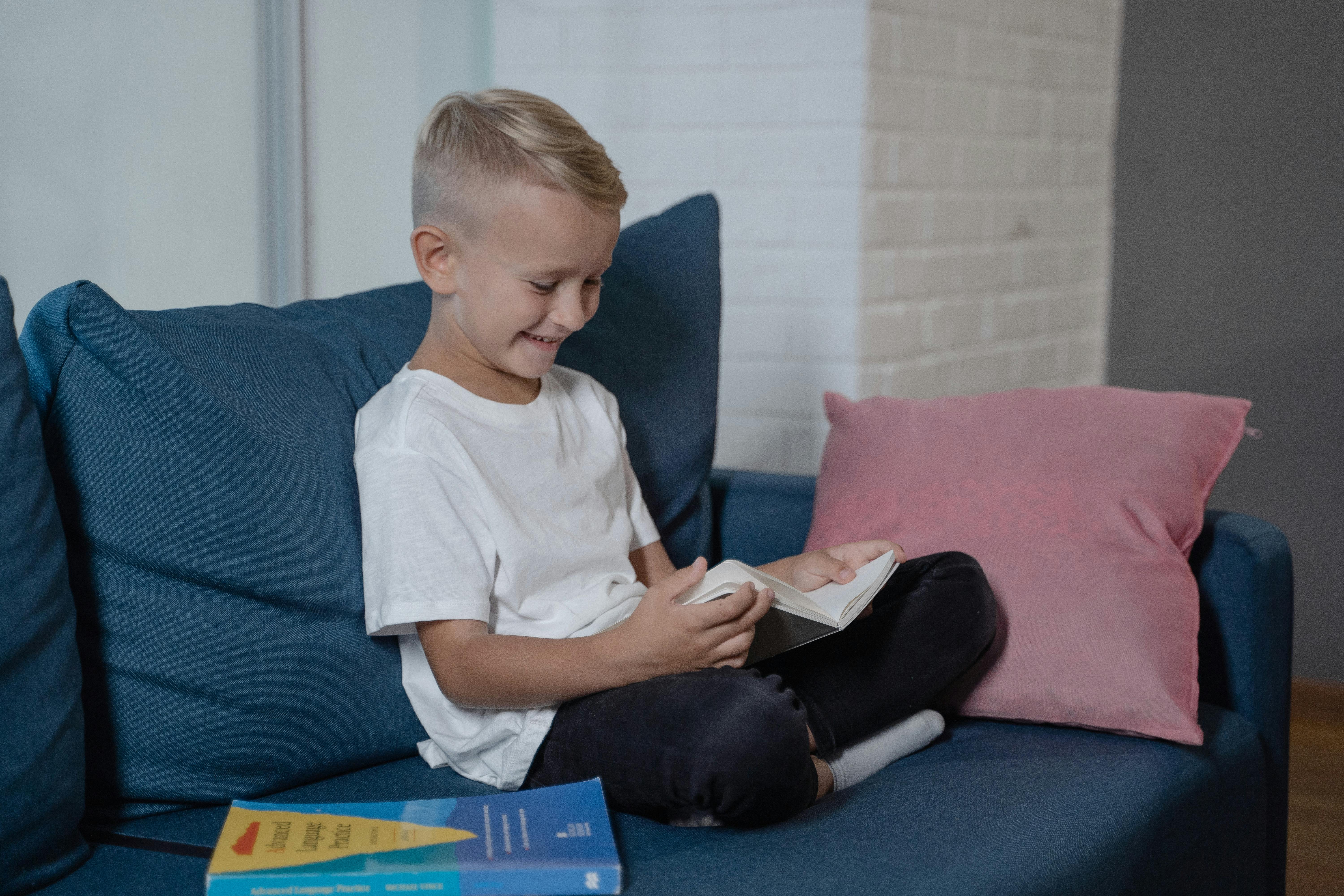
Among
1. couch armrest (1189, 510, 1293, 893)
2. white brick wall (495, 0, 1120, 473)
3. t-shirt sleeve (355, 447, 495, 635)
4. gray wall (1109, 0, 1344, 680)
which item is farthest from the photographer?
gray wall (1109, 0, 1344, 680)

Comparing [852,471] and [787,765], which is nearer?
[787,765]

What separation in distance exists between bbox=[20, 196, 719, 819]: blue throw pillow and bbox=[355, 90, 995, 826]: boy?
1.6 inches

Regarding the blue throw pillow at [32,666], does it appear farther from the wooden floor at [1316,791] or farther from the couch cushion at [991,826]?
the wooden floor at [1316,791]

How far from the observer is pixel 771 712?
94 centimetres

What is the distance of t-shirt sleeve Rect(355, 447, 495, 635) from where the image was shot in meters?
1.02

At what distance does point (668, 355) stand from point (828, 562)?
0.41m

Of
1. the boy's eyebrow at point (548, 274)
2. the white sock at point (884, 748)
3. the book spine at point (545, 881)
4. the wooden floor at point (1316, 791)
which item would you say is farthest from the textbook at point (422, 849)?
the wooden floor at point (1316, 791)

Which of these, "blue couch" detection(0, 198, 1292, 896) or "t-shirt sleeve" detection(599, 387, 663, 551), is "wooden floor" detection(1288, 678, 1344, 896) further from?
"t-shirt sleeve" detection(599, 387, 663, 551)

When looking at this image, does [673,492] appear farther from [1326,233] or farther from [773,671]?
[1326,233]

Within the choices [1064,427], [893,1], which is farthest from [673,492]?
[893,1]

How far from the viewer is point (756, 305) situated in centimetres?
196

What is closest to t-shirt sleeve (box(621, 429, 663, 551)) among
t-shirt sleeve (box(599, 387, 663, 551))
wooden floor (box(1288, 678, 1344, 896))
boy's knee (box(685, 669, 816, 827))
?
t-shirt sleeve (box(599, 387, 663, 551))

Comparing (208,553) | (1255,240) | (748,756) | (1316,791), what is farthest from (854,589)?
(1255,240)

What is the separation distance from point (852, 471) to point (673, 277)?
1.12ft
